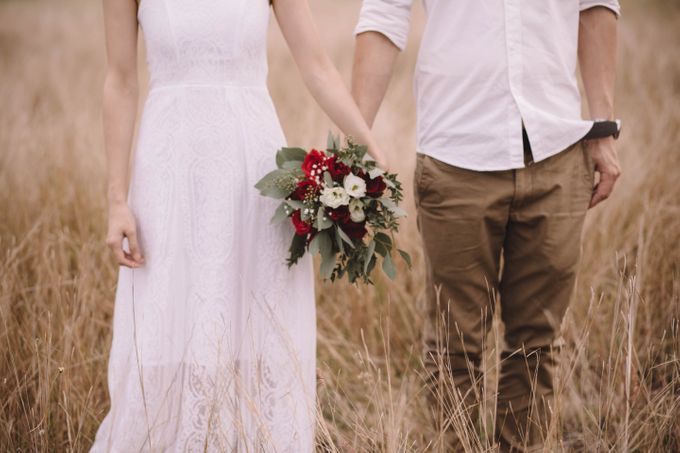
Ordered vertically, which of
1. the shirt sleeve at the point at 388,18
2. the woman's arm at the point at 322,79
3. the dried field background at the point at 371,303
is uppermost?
the shirt sleeve at the point at 388,18

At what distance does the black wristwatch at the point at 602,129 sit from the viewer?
222 centimetres

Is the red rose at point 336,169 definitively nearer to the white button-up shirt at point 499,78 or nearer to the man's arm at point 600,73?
the white button-up shirt at point 499,78

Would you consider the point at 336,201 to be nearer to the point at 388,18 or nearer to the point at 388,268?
the point at 388,268

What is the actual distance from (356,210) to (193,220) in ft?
1.76

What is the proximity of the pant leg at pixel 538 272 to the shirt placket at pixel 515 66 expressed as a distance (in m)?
0.09

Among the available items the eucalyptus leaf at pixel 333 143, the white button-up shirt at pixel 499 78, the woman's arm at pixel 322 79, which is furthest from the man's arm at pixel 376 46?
the eucalyptus leaf at pixel 333 143

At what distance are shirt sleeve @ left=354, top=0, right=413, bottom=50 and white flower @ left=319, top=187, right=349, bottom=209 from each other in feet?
2.37

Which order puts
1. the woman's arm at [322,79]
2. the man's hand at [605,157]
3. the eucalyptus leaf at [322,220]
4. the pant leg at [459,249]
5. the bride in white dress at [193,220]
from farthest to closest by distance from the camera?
the man's hand at [605,157] → the pant leg at [459,249] → the woman's arm at [322,79] → the bride in white dress at [193,220] → the eucalyptus leaf at [322,220]

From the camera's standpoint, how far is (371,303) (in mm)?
3525

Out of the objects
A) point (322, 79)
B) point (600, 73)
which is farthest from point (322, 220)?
point (600, 73)

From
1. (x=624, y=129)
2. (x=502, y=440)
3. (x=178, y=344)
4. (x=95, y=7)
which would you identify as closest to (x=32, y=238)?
(x=178, y=344)

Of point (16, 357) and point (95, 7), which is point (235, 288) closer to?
point (16, 357)

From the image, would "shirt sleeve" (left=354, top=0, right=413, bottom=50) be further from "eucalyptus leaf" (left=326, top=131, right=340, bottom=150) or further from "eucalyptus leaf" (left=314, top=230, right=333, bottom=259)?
"eucalyptus leaf" (left=314, top=230, right=333, bottom=259)

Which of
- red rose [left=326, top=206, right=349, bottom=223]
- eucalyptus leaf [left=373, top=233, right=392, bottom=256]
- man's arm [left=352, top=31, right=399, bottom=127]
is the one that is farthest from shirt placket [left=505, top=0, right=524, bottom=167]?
red rose [left=326, top=206, right=349, bottom=223]
